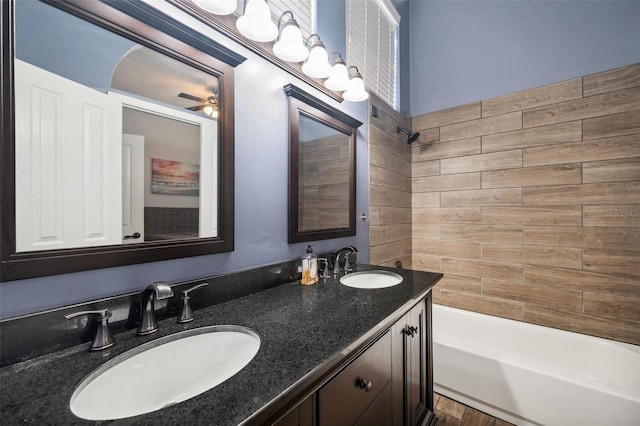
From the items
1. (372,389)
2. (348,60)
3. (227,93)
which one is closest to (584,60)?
(348,60)

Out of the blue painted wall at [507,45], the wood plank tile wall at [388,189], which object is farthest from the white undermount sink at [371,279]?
the blue painted wall at [507,45]

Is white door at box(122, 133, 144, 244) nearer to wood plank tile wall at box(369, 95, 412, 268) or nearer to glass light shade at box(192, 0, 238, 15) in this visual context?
glass light shade at box(192, 0, 238, 15)

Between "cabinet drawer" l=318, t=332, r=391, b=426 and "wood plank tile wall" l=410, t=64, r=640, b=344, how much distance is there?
48.2 inches

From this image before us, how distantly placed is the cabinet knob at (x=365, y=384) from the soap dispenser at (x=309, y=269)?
59 cm

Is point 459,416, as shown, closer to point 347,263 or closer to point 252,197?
point 347,263

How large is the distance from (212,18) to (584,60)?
264 centimetres

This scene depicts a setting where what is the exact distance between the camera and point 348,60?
194cm

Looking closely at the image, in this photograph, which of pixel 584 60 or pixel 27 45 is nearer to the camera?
pixel 27 45

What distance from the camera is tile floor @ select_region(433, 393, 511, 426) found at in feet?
5.41

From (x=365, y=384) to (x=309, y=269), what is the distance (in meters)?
0.64

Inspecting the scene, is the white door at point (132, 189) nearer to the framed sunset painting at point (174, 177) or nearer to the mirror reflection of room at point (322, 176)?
the framed sunset painting at point (174, 177)

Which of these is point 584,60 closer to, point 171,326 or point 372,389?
point 372,389

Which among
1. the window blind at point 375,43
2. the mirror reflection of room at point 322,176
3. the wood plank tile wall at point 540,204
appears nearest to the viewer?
the mirror reflection of room at point 322,176

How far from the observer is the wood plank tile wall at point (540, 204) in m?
1.85
